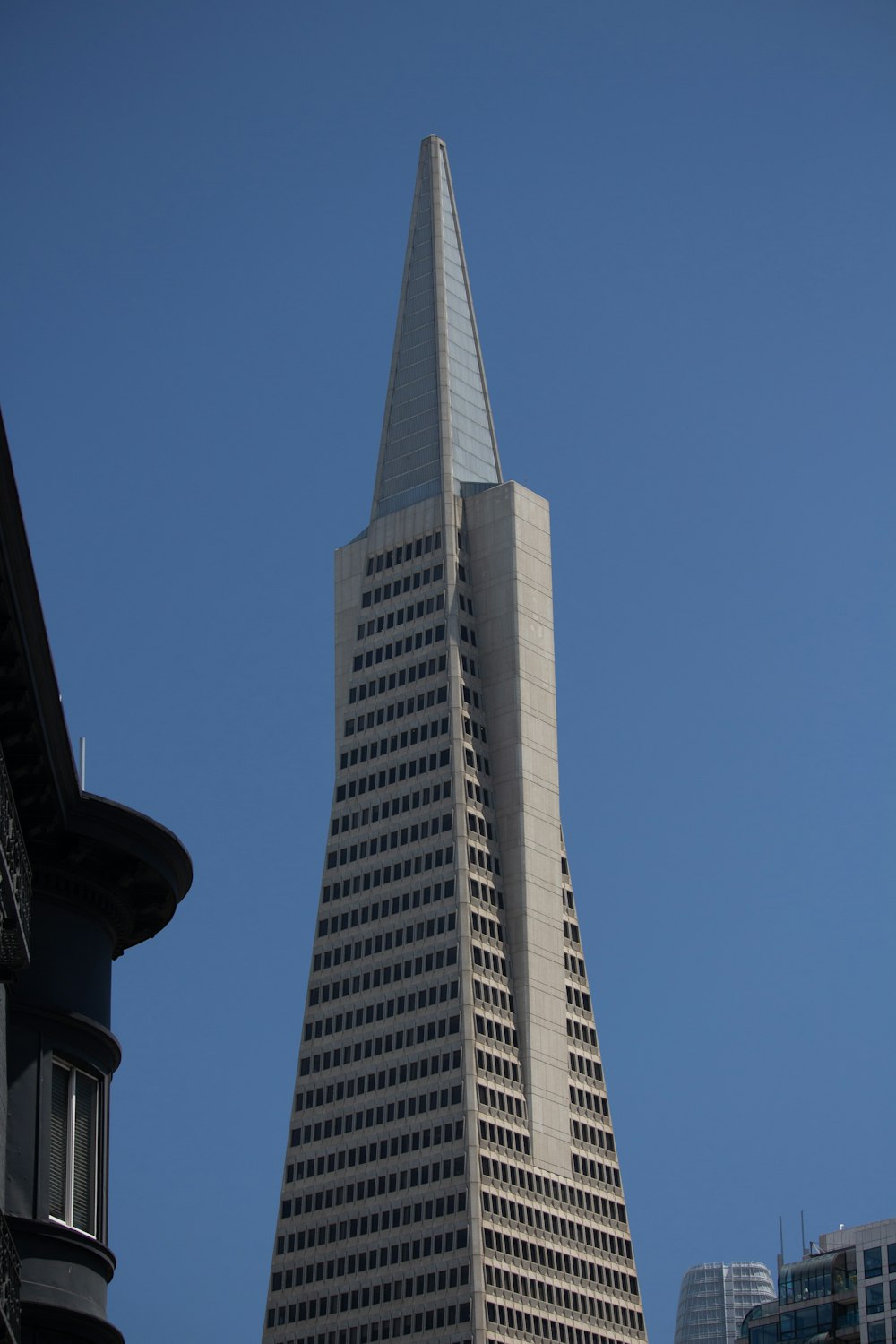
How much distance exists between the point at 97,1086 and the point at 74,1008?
6.56 ft

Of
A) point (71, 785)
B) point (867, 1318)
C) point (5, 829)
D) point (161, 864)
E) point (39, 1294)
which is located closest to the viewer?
point (5, 829)

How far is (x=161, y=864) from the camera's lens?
5034 centimetres

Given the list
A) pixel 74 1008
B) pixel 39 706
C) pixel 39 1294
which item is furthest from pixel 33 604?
pixel 39 1294

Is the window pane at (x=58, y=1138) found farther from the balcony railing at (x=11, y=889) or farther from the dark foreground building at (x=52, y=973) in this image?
the balcony railing at (x=11, y=889)

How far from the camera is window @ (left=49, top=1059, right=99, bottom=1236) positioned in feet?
151

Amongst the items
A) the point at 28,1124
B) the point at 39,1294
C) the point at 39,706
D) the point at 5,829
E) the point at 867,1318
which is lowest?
the point at 39,1294

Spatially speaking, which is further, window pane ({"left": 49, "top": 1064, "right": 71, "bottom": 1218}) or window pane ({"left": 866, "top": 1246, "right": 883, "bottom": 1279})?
window pane ({"left": 866, "top": 1246, "right": 883, "bottom": 1279})

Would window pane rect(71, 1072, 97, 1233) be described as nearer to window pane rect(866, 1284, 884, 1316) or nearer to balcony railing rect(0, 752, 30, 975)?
balcony railing rect(0, 752, 30, 975)

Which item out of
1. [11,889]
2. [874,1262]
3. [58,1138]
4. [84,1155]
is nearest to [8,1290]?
[58,1138]

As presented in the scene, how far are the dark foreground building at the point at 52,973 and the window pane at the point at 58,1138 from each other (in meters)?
0.03

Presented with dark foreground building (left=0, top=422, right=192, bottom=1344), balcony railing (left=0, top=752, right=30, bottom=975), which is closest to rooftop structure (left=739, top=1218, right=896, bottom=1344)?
dark foreground building (left=0, top=422, right=192, bottom=1344)

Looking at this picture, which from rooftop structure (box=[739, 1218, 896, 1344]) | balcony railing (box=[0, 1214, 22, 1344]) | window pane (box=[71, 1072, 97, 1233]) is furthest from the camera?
rooftop structure (box=[739, 1218, 896, 1344])

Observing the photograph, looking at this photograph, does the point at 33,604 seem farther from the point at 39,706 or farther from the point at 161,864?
the point at 161,864

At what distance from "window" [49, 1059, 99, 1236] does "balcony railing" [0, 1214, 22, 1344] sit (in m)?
4.44
